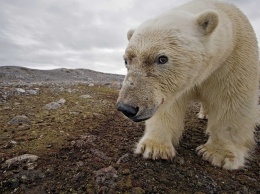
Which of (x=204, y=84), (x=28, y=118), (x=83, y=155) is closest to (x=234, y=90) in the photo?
(x=204, y=84)

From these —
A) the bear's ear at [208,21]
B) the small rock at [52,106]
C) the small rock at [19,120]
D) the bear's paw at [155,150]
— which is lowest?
the bear's paw at [155,150]

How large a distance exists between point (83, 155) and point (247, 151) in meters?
2.04

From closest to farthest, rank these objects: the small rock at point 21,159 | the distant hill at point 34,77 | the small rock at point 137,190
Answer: the small rock at point 137,190
the small rock at point 21,159
the distant hill at point 34,77

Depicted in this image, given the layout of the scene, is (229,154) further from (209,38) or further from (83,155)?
(83,155)

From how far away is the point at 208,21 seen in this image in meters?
3.07

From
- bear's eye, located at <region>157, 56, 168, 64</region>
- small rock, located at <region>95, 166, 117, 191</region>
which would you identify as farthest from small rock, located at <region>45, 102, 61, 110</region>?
bear's eye, located at <region>157, 56, 168, 64</region>

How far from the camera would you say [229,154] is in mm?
3338

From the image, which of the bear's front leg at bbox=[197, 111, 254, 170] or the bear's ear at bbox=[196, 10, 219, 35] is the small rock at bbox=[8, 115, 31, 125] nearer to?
the bear's front leg at bbox=[197, 111, 254, 170]

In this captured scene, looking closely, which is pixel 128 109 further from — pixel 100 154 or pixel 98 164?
pixel 100 154

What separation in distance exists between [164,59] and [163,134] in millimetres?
1034

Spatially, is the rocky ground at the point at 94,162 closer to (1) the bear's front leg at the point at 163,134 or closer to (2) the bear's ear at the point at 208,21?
(1) the bear's front leg at the point at 163,134

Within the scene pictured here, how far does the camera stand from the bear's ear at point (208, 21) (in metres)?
3.05

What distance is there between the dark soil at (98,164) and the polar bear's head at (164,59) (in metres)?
0.59

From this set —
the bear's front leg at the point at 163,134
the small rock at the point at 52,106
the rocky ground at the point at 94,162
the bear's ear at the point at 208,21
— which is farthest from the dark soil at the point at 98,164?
the bear's ear at the point at 208,21
